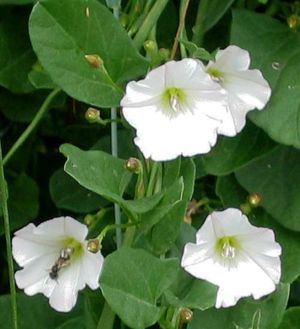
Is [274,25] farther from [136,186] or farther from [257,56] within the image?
[136,186]

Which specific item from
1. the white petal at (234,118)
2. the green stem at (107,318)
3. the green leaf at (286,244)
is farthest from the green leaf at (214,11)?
the green stem at (107,318)

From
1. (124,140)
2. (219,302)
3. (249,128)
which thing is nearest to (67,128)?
(124,140)

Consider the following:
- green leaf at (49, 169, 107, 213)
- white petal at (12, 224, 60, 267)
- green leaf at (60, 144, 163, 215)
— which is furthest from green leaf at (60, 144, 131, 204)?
green leaf at (49, 169, 107, 213)

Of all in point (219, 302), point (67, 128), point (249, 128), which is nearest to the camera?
point (219, 302)

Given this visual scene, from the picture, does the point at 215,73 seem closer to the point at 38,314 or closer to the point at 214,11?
the point at 214,11

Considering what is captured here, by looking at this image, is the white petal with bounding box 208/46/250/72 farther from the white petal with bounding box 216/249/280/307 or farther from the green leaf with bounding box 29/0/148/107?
the white petal with bounding box 216/249/280/307
